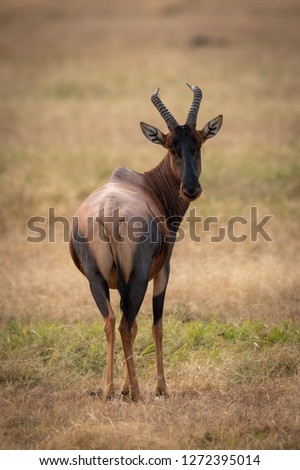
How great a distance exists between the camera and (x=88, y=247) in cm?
854

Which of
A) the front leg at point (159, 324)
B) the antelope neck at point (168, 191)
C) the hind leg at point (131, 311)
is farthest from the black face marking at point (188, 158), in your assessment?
the hind leg at point (131, 311)

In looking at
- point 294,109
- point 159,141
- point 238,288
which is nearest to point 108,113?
point 294,109

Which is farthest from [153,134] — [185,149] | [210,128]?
[210,128]

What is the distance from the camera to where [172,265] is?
14141mm

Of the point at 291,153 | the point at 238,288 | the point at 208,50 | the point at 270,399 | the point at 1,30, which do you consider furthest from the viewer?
the point at 1,30

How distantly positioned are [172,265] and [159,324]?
4967 mm

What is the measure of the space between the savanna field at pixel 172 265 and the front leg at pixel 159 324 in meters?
0.19

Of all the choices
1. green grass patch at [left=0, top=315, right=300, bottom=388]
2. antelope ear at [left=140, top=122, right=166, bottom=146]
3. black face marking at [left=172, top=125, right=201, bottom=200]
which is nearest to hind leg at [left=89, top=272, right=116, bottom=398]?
green grass patch at [left=0, top=315, right=300, bottom=388]

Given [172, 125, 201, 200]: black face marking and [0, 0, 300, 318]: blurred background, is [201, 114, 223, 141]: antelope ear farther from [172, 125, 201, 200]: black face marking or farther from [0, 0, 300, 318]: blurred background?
[0, 0, 300, 318]: blurred background

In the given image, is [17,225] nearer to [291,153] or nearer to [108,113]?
[291,153]

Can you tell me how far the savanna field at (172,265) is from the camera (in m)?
7.90

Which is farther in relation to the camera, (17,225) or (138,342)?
(17,225)
